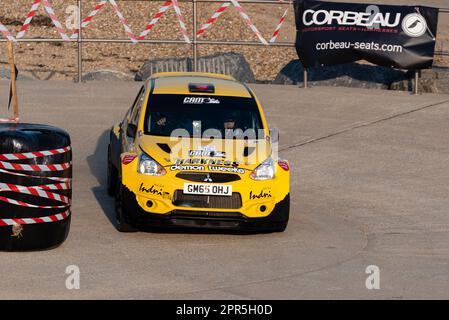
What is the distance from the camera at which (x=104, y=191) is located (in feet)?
53.1

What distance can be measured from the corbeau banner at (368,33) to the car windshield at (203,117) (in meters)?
7.62

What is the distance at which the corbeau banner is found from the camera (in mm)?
21844

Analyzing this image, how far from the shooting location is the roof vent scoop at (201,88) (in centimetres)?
1487

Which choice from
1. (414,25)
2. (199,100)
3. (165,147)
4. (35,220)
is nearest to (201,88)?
(199,100)

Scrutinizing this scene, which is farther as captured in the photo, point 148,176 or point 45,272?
point 148,176

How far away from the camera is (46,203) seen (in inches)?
487

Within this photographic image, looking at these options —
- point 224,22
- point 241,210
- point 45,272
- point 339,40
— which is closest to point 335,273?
point 241,210

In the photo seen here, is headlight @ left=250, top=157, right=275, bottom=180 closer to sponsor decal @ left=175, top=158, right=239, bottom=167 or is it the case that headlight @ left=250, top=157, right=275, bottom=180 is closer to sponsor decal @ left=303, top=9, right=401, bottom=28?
sponsor decal @ left=175, top=158, right=239, bottom=167

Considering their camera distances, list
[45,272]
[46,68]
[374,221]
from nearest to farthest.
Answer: [45,272]
[374,221]
[46,68]

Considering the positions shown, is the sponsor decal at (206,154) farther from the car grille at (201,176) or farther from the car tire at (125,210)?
the car tire at (125,210)

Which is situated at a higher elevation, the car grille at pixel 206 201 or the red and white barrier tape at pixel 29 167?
the red and white barrier tape at pixel 29 167

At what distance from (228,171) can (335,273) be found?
2.07m

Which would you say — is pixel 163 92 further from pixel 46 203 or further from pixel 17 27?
pixel 17 27

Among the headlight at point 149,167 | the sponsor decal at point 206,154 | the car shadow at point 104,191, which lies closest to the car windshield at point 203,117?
the sponsor decal at point 206,154
